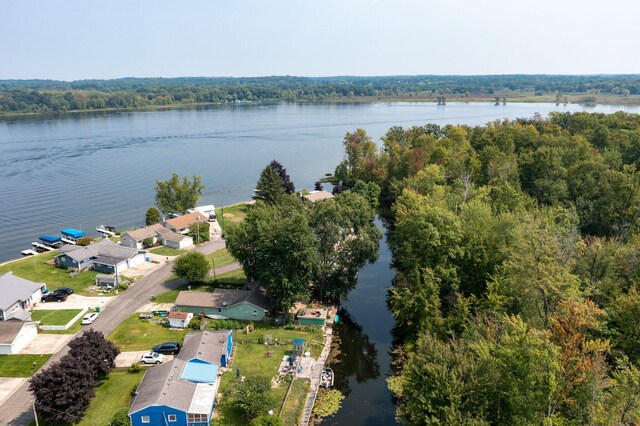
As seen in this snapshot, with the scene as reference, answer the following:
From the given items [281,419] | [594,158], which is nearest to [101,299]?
[281,419]

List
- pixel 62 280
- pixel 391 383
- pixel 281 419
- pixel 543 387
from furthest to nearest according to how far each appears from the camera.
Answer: pixel 62 280 < pixel 391 383 < pixel 281 419 < pixel 543 387

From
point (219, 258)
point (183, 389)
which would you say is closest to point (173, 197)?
point (219, 258)

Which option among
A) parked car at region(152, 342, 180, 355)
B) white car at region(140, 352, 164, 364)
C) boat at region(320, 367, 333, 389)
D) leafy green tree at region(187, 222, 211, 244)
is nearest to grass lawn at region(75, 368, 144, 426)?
white car at region(140, 352, 164, 364)

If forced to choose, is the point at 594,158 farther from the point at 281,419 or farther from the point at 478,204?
the point at 281,419

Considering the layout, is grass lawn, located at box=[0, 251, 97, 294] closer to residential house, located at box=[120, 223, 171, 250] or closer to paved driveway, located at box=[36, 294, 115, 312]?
paved driveway, located at box=[36, 294, 115, 312]

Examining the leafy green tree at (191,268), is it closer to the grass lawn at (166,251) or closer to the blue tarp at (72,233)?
the grass lawn at (166,251)
